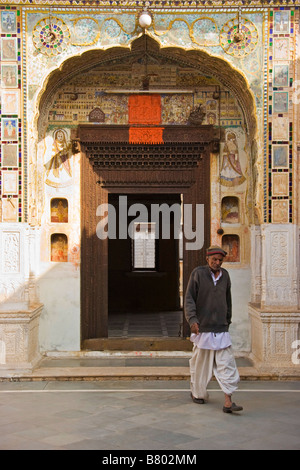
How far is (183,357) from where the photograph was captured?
9.02m

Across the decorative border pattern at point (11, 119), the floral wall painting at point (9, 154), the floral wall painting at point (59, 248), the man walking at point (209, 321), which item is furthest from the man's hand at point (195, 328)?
the floral wall painting at point (9, 154)

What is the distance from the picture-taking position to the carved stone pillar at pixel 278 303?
8086 millimetres

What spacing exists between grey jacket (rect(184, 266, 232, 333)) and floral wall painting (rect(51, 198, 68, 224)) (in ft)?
10.3

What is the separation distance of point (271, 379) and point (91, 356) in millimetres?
2549

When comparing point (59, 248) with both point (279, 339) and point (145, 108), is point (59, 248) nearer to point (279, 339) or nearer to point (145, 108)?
point (145, 108)

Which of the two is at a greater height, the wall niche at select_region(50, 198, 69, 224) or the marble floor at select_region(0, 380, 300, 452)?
the wall niche at select_region(50, 198, 69, 224)

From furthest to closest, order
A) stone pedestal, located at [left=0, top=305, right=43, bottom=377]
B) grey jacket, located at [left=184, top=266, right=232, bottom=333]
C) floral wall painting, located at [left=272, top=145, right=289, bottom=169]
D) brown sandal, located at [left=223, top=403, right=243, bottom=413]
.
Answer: floral wall painting, located at [left=272, top=145, right=289, bottom=169] < stone pedestal, located at [left=0, top=305, right=43, bottom=377] < grey jacket, located at [left=184, top=266, right=232, bottom=333] < brown sandal, located at [left=223, top=403, right=243, bottom=413]

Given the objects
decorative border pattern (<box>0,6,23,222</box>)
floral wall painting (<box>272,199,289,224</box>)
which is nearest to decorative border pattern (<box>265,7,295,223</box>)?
floral wall painting (<box>272,199,289,224</box>)

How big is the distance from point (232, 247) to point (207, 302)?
9.10 feet

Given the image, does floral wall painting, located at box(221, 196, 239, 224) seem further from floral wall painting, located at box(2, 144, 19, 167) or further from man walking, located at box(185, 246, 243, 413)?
floral wall painting, located at box(2, 144, 19, 167)

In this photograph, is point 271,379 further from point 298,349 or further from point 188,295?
point 188,295

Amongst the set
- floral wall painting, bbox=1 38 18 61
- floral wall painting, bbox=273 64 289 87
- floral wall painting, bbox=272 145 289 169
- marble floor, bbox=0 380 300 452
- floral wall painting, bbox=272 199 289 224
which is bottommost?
marble floor, bbox=0 380 300 452

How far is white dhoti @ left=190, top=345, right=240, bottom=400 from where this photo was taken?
20.7 feet

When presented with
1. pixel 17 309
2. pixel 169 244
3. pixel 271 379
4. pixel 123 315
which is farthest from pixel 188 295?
pixel 169 244
